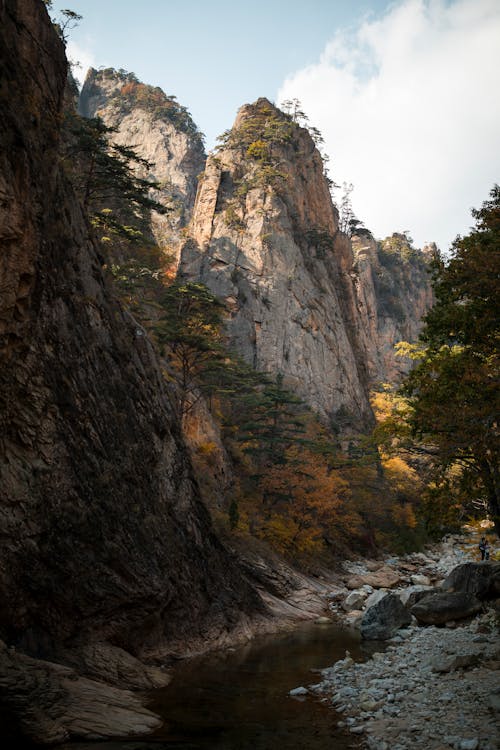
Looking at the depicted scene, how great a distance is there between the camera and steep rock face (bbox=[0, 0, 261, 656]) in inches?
431

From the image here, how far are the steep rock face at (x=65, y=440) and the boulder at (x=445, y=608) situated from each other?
7057mm

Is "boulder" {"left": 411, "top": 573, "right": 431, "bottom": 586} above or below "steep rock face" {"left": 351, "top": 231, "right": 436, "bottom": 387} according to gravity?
below

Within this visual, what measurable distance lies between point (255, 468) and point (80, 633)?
23755mm

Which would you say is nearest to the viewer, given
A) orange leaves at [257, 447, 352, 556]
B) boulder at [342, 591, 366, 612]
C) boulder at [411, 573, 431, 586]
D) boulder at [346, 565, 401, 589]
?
boulder at [342, 591, 366, 612]

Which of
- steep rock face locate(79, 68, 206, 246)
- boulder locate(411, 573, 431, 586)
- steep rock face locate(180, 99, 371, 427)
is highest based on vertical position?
steep rock face locate(79, 68, 206, 246)

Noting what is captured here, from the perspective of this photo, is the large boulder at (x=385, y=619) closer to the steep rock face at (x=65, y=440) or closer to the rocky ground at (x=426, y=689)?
the rocky ground at (x=426, y=689)

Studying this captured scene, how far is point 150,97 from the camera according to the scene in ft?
302

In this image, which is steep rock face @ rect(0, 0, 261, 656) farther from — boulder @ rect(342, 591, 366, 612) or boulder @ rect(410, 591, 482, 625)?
boulder @ rect(342, 591, 366, 612)

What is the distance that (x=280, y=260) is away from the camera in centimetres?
5894

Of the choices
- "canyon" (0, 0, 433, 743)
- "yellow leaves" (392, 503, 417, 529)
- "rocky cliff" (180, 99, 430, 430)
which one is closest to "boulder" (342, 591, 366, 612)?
"canyon" (0, 0, 433, 743)

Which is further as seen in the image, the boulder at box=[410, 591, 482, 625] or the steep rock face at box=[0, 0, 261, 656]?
the boulder at box=[410, 591, 482, 625]

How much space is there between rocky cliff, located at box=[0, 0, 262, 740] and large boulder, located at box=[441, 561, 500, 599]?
855 cm

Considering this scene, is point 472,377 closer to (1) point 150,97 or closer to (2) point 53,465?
(2) point 53,465

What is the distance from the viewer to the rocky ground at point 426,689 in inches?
314
